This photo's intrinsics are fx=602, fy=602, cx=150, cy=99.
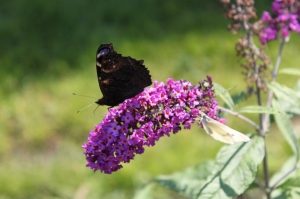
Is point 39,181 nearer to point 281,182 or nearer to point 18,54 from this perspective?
point 18,54

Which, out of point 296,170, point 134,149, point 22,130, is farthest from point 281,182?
point 22,130

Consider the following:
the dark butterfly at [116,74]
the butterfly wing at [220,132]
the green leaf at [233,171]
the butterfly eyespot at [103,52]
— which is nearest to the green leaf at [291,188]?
the green leaf at [233,171]

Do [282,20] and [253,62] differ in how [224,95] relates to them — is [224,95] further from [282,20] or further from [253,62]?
[282,20]

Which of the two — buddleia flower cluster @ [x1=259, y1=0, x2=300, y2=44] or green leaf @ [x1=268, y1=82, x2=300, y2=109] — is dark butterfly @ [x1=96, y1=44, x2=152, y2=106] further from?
buddleia flower cluster @ [x1=259, y1=0, x2=300, y2=44]

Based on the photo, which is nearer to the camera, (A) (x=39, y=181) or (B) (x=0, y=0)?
(A) (x=39, y=181)

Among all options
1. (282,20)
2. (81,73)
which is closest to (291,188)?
(282,20)
